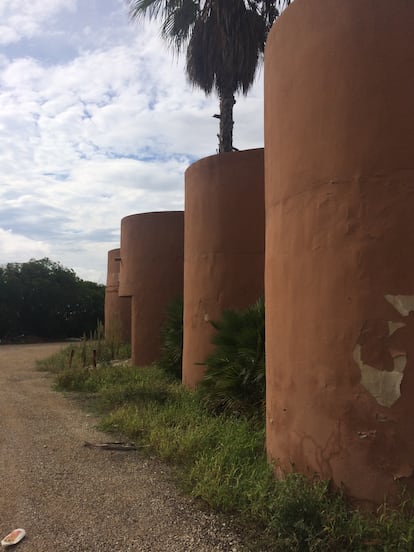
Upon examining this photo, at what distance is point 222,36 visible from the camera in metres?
13.6

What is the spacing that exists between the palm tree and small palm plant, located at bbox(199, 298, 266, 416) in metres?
7.50

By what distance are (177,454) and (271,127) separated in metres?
3.48

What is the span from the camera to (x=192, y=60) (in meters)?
14.1

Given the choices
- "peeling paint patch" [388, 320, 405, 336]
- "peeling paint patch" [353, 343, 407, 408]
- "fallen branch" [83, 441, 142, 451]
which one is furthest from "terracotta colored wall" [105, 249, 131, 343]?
"peeling paint patch" [388, 320, 405, 336]

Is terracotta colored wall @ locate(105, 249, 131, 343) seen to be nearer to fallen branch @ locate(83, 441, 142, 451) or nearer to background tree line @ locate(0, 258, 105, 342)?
background tree line @ locate(0, 258, 105, 342)

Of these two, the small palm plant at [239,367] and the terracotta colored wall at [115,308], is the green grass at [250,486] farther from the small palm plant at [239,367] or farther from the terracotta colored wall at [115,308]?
the terracotta colored wall at [115,308]

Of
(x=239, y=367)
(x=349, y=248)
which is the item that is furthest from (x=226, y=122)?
(x=349, y=248)

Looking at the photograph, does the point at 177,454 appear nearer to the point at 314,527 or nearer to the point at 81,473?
the point at 81,473

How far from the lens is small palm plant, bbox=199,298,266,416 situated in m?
7.04

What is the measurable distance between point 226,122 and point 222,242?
5.81 metres

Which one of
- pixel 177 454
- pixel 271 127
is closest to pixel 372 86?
pixel 271 127

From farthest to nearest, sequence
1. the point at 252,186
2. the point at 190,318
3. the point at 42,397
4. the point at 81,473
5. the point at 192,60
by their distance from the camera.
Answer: the point at 192,60 < the point at 42,397 < the point at 190,318 < the point at 252,186 < the point at 81,473

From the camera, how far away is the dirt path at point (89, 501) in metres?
4.21

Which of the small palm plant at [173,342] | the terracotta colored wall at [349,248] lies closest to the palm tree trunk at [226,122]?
the small palm plant at [173,342]
